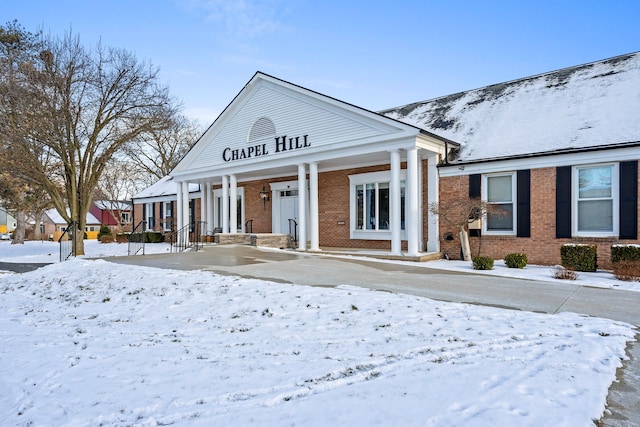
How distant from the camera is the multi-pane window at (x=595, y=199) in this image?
37.2ft

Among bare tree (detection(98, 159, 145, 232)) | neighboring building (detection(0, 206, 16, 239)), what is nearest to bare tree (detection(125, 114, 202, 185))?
bare tree (detection(98, 159, 145, 232))

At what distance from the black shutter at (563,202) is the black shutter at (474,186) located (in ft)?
7.26

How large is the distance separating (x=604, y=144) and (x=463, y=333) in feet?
29.3

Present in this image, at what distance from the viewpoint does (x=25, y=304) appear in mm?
8273

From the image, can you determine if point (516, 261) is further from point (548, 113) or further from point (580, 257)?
point (548, 113)

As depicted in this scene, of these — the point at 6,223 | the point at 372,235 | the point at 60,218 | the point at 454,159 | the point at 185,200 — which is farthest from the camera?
the point at 6,223

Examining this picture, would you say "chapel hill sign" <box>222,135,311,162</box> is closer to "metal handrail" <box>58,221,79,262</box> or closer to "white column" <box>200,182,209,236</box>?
"white column" <box>200,182,209,236</box>

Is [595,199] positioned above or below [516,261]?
above

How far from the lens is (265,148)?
671 inches

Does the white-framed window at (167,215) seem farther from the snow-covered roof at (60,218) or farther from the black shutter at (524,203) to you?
the snow-covered roof at (60,218)

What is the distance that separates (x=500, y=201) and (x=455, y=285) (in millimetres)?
5649

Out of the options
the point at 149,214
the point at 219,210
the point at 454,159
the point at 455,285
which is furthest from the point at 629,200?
the point at 149,214

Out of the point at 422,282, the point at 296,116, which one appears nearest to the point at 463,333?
the point at 422,282

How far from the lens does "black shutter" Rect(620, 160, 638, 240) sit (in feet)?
35.5
